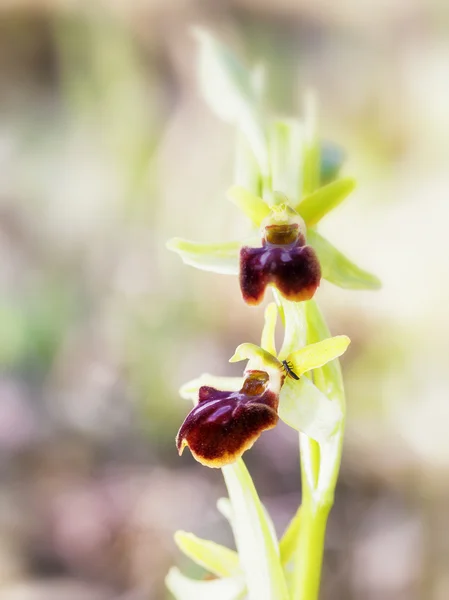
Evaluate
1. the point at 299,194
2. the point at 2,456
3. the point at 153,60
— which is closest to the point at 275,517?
the point at 2,456

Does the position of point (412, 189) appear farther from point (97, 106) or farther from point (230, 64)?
point (230, 64)

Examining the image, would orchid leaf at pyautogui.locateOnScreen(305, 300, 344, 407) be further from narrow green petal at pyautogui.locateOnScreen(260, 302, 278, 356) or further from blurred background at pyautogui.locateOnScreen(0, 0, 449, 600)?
blurred background at pyautogui.locateOnScreen(0, 0, 449, 600)

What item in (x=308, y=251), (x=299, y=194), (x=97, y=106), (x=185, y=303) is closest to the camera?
(x=308, y=251)

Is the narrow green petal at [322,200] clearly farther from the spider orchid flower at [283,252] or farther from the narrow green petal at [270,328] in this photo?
the narrow green petal at [270,328]

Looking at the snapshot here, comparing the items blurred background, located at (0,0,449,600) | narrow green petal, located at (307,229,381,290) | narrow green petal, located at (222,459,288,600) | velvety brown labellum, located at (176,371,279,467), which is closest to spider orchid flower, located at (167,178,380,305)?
narrow green petal, located at (307,229,381,290)

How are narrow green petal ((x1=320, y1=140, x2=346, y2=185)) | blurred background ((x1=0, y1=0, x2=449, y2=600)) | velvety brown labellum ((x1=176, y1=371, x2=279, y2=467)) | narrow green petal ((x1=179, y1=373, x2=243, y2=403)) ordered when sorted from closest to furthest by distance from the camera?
velvety brown labellum ((x1=176, y1=371, x2=279, y2=467)) → narrow green petal ((x1=179, y1=373, x2=243, y2=403)) → narrow green petal ((x1=320, y1=140, x2=346, y2=185)) → blurred background ((x1=0, y1=0, x2=449, y2=600))

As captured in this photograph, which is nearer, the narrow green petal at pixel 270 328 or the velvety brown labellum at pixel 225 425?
the velvety brown labellum at pixel 225 425

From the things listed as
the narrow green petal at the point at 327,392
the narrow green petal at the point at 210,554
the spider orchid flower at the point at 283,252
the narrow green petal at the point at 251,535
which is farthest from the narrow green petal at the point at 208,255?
the narrow green petal at the point at 210,554
